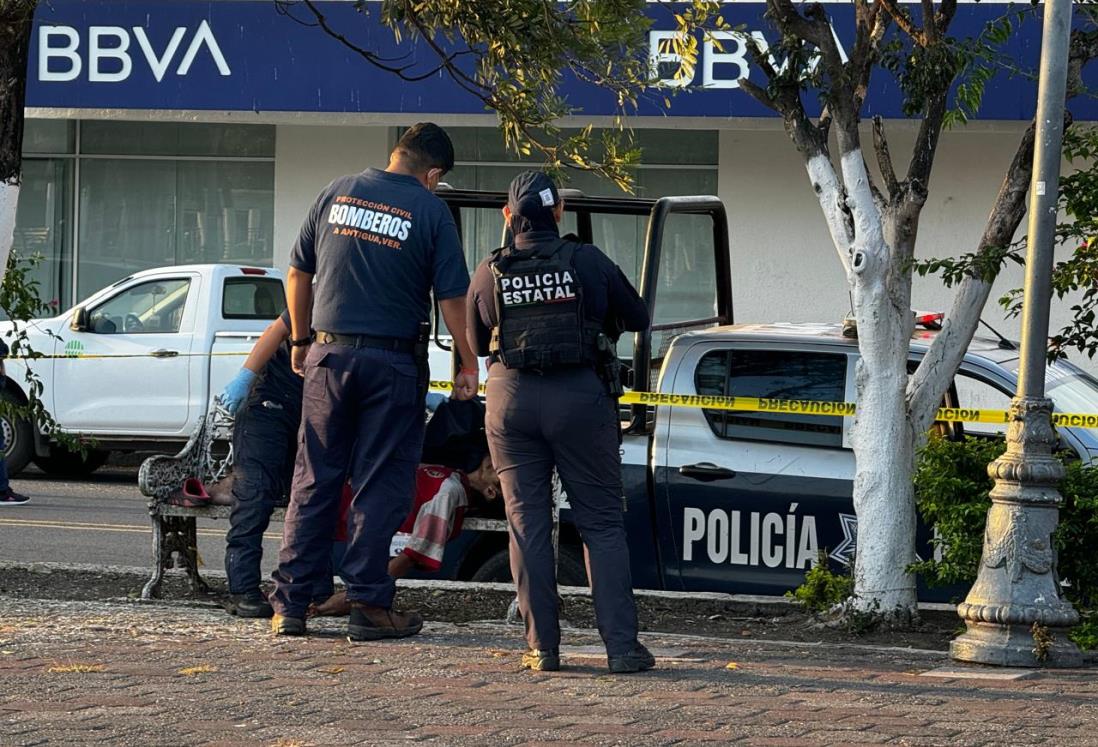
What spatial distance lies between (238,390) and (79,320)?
26.7ft

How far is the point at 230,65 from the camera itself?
18109 mm

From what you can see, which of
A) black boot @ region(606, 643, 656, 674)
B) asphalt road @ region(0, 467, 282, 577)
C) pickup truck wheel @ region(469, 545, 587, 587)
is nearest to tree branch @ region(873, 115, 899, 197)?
pickup truck wheel @ region(469, 545, 587, 587)

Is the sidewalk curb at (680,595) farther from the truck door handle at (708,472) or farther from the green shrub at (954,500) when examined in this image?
the green shrub at (954,500)

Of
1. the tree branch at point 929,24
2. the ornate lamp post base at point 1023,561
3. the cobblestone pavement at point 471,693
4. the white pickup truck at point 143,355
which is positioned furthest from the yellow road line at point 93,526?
the ornate lamp post base at point 1023,561

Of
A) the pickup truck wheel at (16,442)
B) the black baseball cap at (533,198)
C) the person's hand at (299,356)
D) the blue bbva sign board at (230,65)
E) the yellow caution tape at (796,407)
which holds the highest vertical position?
the blue bbva sign board at (230,65)

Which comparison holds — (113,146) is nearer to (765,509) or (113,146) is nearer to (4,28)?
(4,28)

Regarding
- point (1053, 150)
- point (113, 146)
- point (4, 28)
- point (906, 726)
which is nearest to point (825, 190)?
point (1053, 150)

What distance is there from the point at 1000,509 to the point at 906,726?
5.44ft

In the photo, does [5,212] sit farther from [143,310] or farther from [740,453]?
[143,310]

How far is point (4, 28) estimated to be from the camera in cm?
812

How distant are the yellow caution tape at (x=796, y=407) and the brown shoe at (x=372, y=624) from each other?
1.93 meters

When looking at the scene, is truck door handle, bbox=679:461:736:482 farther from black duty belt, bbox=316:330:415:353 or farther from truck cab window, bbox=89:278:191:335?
truck cab window, bbox=89:278:191:335

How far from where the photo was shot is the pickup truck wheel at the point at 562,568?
8.41 m

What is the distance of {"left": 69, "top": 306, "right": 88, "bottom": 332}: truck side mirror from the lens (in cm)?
1540
